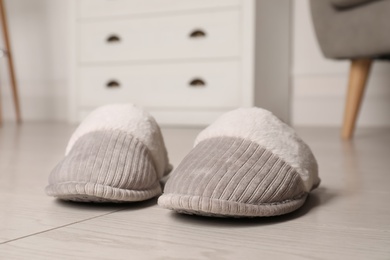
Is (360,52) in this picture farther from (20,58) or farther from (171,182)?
(20,58)

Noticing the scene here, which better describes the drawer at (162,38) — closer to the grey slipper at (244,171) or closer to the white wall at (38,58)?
the white wall at (38,58)

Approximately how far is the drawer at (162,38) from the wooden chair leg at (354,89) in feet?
1.66

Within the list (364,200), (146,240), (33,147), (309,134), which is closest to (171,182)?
(146,240)

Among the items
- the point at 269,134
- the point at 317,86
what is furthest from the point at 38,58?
the point at 269,134

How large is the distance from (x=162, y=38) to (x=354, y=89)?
819 millimetres

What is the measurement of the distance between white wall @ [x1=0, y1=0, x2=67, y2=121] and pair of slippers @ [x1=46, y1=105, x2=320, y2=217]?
6.94ft

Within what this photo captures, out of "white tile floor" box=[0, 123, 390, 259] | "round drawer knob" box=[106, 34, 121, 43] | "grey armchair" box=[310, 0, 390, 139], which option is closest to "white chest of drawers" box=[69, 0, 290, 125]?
"round drawer knob" box=[106, 34, 121, 43]

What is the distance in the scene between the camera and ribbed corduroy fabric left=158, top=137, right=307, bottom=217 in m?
0.53

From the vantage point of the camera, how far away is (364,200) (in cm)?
67

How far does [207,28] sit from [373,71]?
2.23 ft

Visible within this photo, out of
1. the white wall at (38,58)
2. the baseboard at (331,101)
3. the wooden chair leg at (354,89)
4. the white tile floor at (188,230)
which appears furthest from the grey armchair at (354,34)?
the white wall at (38,58)

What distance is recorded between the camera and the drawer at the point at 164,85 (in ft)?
6.61

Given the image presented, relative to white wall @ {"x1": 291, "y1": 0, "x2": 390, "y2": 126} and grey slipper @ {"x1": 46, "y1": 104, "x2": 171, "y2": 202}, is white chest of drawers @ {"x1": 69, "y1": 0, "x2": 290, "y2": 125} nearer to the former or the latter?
white wall @ {"x1": 291, "y1": 0, "x2": 390, "y2": 126}

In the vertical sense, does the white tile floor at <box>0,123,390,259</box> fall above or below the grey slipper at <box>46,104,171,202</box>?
below
